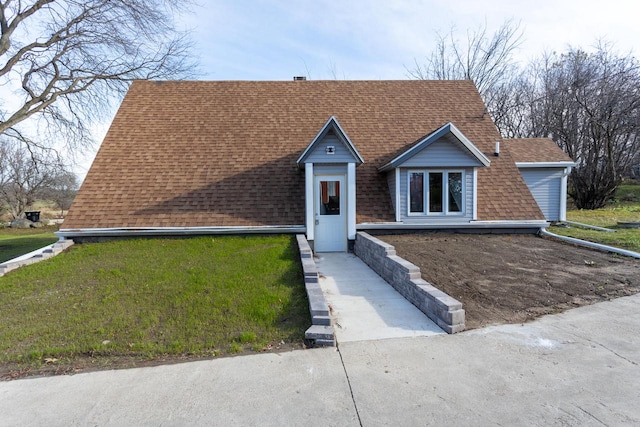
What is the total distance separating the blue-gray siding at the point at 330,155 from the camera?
10.5 m

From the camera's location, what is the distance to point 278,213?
11148 millimetres

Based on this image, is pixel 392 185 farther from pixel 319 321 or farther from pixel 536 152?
pixel 536 152

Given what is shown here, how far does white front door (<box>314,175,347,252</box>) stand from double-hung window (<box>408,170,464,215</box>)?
2.28 m

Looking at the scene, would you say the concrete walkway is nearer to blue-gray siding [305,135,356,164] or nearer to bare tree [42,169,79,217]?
blue-gray siding [305,135,356,164]

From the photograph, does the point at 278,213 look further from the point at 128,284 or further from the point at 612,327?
the point at 612,327

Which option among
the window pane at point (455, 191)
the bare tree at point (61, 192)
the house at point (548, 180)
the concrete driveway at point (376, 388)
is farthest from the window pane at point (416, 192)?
the bare tree at point (61, 192)

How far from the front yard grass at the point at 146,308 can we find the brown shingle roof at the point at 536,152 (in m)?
12.6

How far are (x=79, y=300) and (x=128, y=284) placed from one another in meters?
0.87

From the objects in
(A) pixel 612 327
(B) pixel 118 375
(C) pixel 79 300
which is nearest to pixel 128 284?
(C) pixel 79 300

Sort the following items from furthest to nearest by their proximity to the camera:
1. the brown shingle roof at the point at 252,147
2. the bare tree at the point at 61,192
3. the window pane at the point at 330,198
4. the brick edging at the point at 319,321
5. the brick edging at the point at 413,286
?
the bare tree at the point at 61,192 < the brown shingle roof at the point at 252,147 < the window pane at the point at 330,198 < the brick edging at the point at 413,286 < the brick edging at the point at 319,321

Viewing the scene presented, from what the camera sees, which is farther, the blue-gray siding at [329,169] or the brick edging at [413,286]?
the blue-gray siding at [329,169]

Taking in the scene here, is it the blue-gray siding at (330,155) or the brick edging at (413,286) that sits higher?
the blue-gray siding at (330,155)

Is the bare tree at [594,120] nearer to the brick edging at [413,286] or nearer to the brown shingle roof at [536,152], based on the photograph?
the brown shingle roof at [536,152]

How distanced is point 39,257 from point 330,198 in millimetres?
8210
